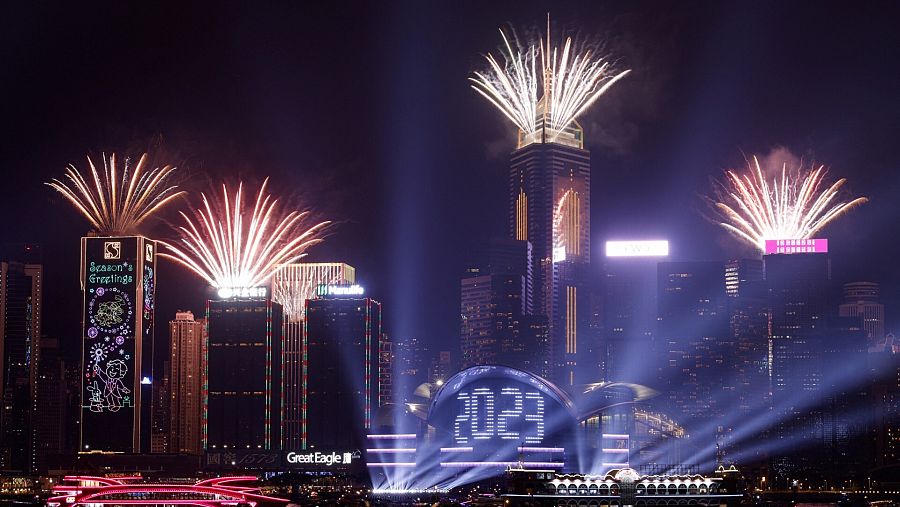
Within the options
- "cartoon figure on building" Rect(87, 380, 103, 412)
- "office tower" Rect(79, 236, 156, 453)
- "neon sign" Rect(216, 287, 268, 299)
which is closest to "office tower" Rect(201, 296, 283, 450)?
"neon sign" Rect(216, 287, 268, 299)

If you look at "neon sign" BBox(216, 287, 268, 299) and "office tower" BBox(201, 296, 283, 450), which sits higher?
"neon sign" BBox(216, 287, 268, 299)

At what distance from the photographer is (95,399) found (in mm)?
181125

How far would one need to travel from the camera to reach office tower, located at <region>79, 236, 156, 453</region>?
7057 inches

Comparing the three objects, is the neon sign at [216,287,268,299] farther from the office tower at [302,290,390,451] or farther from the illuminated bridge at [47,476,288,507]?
the illuminated bridge at [47,476,288,507]

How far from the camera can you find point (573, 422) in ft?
Answer: 640

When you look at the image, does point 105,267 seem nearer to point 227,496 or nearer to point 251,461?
point 251,461

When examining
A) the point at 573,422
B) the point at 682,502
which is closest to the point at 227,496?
the point at 682,502

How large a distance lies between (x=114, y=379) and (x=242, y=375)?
20.4 meters

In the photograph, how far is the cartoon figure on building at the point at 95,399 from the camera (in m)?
181

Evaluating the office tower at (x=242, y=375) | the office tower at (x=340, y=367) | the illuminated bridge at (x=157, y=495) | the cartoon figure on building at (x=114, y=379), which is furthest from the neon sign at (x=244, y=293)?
the illuminated bridge at (x=157, y=495)

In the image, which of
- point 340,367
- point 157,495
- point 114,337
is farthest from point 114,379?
point 157,495

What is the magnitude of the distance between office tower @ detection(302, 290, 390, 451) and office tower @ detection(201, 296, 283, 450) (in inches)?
226

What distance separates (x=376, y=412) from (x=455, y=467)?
53.2 feet

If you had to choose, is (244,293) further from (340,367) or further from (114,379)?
(114,379)
